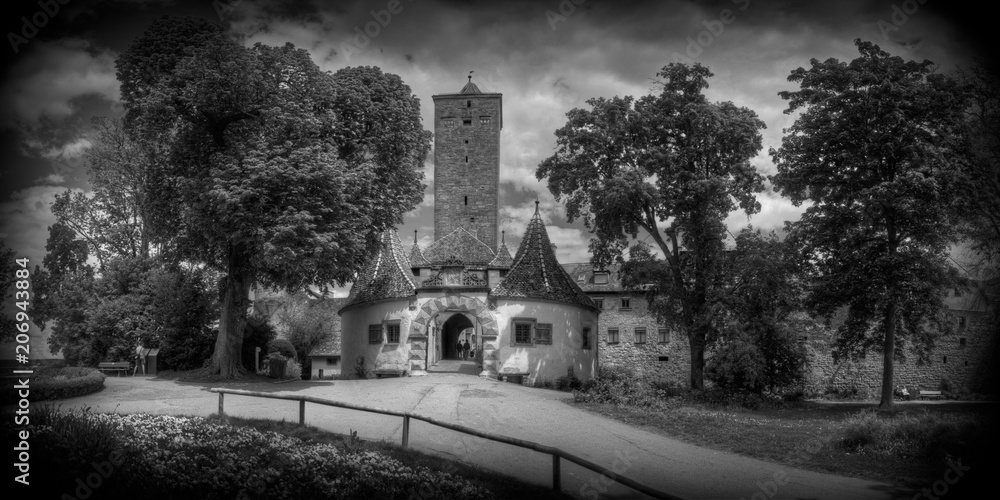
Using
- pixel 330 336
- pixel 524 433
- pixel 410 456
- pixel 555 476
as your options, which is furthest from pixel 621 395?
pixel 330 336

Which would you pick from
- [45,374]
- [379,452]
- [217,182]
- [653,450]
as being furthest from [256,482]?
[217,182]

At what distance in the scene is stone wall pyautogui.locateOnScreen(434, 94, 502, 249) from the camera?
48.9 m

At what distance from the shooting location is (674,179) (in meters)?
29.9

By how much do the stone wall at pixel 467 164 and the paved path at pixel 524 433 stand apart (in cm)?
2450

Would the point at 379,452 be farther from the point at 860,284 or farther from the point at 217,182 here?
the point at 860,284

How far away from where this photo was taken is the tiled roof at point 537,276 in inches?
1226

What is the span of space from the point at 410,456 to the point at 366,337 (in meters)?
19.4

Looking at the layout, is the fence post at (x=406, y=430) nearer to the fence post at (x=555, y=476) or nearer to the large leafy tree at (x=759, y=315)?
the fence post at (x=555, y=476)

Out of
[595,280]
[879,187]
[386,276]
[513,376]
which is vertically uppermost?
[879,187]

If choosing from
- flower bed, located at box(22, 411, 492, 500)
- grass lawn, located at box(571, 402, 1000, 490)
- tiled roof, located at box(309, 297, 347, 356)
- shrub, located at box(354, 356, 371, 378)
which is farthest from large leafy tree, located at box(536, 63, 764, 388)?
tiled roof, located at box(309, 297, 347, 356)

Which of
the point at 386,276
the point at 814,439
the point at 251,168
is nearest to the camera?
the point at 814,439

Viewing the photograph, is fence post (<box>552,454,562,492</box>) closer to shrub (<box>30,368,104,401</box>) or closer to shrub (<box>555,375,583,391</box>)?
shrub (<box>30,368,104,401</box>)

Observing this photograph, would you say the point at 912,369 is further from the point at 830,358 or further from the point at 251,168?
the point at 251,168

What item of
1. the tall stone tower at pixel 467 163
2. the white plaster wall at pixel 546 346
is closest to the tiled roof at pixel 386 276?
the white plaster wall at pixel 546 346
